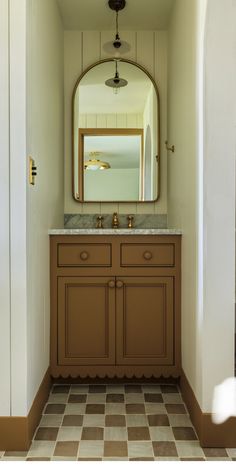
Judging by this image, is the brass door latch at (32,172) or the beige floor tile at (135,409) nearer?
the brass door latch at (32,172)

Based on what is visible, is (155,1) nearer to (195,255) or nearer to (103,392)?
(195,255)

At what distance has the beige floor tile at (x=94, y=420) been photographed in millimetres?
1833

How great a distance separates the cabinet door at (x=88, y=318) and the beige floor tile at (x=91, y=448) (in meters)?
0.57

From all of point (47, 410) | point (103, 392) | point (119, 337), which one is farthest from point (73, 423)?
point (119, 337)

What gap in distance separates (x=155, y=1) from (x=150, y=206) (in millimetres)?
1315

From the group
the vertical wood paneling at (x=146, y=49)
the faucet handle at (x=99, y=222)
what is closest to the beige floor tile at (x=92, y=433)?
the faucet handle at (x=99, y=222)

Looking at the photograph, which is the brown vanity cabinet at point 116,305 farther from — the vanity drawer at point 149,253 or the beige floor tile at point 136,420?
the beige floor tile at point 136,420

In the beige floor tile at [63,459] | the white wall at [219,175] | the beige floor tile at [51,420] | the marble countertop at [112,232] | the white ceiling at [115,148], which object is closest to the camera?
the beige floor tile at [63,459]

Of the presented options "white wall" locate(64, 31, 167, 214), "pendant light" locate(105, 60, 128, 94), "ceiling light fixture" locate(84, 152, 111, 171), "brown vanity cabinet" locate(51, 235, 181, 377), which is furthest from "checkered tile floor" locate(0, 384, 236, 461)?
"pendant light" locate(105, 60, 128, 94)

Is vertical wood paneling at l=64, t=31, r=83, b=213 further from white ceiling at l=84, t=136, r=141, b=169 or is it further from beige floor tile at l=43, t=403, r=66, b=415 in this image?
beige floor tile at l=43, t=403, r=66, b=415

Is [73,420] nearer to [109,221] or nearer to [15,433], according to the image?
[15,433]

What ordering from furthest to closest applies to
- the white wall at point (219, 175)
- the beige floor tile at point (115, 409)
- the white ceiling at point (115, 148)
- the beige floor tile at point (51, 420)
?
1. the white ceiling at point (115, 148)
2. the beige floor tile at point (115, 409)
3. the beige floor tile at point (51, 420)
4. the white wall at point (219, 175)

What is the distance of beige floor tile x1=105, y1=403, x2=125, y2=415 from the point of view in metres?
1.94

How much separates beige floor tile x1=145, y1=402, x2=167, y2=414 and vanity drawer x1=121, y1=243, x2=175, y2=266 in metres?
0.74
